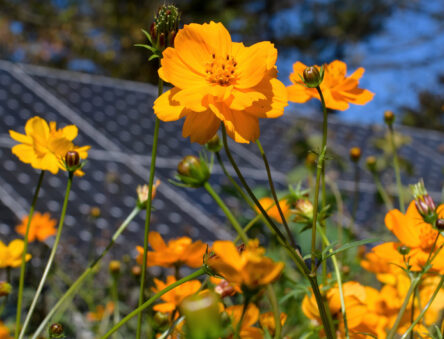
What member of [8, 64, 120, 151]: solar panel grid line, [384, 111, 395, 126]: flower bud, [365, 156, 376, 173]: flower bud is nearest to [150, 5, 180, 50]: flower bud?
[384, 111, 395, 126]: flower bud

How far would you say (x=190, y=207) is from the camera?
1.73 meters

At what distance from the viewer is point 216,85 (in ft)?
1.42

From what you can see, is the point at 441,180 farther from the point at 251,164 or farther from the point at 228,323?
the point at 228,323

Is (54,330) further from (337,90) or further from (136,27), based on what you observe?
(136,27)

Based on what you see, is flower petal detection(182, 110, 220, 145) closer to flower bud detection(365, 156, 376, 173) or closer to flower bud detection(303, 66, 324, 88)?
flower bud detection(303, 66, 324, 88)

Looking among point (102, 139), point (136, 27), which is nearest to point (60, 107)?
point (102, 139)

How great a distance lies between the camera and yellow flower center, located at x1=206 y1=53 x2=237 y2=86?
0.45 m

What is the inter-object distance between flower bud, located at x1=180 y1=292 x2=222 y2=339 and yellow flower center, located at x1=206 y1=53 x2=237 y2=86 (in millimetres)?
253

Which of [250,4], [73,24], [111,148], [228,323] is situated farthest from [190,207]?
[250,4]

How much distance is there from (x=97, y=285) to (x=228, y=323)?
0.99m

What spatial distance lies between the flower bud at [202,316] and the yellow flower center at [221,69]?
25 cm

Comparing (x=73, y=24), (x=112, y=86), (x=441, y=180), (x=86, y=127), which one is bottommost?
(x=441, y=180)

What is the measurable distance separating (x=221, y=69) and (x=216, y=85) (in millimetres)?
26

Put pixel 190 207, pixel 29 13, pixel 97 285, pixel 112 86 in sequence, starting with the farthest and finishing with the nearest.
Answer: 1. pixel 29 13
2. pixel 112 86
3. pixel 190 207
4. pixel 97 285
